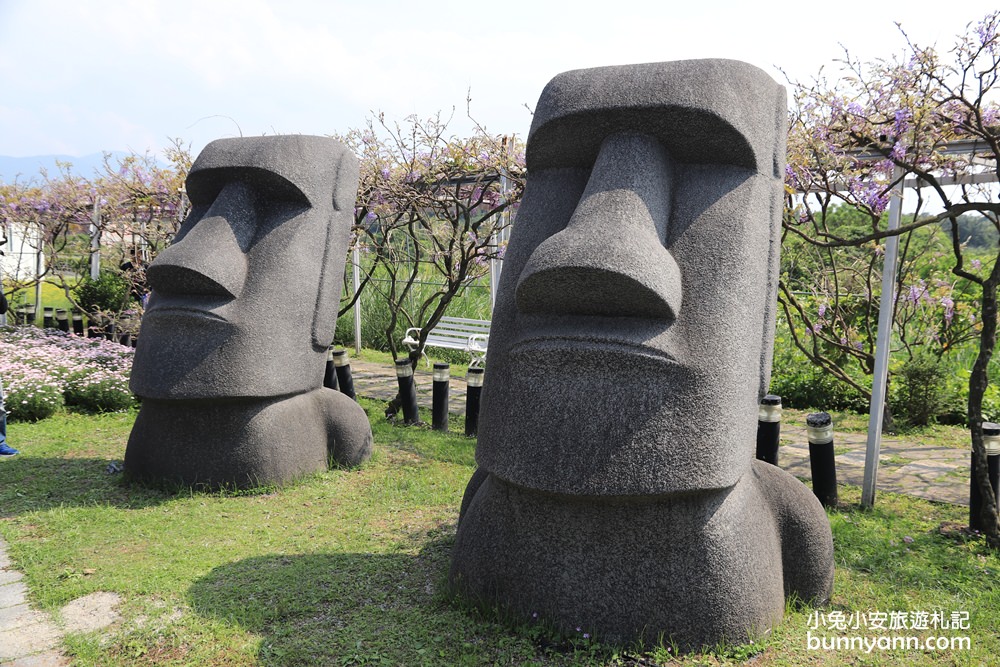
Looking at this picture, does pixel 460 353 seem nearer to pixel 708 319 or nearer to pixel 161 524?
pixel 161 524

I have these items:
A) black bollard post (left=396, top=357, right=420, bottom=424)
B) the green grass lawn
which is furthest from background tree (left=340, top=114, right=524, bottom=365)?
the green grass lawn

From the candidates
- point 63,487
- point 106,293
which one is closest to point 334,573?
point 63,487

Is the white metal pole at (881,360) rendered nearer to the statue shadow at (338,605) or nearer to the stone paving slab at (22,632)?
the statue shadow at (338,605)

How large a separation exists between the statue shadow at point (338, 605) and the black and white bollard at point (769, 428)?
2220 mm

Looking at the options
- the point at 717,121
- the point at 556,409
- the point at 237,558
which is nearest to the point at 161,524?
the point at 237,558

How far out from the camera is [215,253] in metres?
4.89

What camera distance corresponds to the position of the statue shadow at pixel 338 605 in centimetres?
307

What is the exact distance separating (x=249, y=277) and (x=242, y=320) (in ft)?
0.99

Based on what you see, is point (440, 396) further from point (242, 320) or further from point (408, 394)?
point (242, 320)

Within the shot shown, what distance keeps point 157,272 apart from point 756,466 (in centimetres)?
374

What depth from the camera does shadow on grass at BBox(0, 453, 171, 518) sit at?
4.97 m

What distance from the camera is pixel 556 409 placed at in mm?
2938

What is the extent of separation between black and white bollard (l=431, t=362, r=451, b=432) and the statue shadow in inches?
117

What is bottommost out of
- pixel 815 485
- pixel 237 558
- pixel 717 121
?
pixel 237 558
